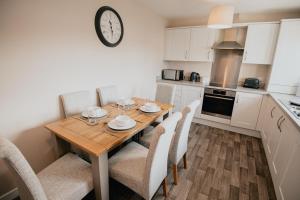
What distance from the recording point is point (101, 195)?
1.29 m

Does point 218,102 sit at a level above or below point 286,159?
above

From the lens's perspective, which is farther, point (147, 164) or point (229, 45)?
point (229, 45)

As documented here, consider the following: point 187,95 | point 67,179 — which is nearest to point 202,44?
point 187,95

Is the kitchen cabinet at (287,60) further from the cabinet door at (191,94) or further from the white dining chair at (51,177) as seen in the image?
the white dining chair at (51,177)

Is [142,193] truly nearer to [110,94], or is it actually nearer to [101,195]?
[101,195]

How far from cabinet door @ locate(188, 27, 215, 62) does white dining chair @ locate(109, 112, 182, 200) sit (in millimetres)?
2554

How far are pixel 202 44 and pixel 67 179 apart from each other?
3.41 m

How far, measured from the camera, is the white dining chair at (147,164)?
1.16m

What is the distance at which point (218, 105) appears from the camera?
10.7ft

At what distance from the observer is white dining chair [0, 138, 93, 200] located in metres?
0.86

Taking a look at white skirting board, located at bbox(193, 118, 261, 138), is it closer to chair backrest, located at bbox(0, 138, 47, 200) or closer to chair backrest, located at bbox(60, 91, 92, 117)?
chair backrest, located at bbox(60, 91, 92, 117)

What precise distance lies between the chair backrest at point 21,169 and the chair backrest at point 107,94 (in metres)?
1.43

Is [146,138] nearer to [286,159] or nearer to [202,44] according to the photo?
[286,159]

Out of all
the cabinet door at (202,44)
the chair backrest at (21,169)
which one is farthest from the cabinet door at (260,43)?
the chair backrest at (21,169)
